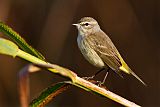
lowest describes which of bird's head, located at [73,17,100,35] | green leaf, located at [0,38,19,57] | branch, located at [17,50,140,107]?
bird's head, located at [73,17,100,35]

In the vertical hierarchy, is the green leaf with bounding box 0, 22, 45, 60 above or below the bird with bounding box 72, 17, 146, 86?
above

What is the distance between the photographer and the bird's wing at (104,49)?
3543 millimetres

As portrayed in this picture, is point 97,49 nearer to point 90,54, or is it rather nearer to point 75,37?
point 90,54

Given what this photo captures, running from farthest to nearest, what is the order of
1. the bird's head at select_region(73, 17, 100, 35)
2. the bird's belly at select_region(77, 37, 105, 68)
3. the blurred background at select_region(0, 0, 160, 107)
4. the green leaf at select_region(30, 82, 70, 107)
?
the blurred background at select_region(0, 0, 160, 107), the bird's head at select_region(73, 17, 100, 35), the bird's belly at select_region(77, 37, 105, 68), the green leaf at select_region(30, 82, 70, 107)

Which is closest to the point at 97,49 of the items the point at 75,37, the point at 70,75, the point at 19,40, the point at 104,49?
the point at 104,49

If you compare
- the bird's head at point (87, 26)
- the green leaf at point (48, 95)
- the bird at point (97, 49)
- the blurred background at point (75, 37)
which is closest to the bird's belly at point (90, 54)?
the bird at point (97, 49)

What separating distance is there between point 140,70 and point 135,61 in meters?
0.17

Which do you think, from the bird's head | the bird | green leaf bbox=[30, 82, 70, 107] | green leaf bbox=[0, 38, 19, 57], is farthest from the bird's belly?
green leaf bbox=[0, 38, 19, 57]

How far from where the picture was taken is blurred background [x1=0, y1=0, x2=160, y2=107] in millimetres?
6891

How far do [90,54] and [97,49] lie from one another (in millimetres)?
Answer: 134

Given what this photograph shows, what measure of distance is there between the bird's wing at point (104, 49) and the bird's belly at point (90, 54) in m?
0.04

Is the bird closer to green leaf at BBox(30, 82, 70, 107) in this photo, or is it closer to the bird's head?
the bird's head

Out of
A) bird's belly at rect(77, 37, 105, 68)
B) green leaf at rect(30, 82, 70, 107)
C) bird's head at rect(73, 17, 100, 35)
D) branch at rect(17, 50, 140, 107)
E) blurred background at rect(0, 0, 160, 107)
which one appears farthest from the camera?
blurred background at rect(0, 0, 160, 107)

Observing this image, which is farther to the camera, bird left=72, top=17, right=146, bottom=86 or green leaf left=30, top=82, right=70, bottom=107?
bird left=72, top=17, right=146, bottom=86
